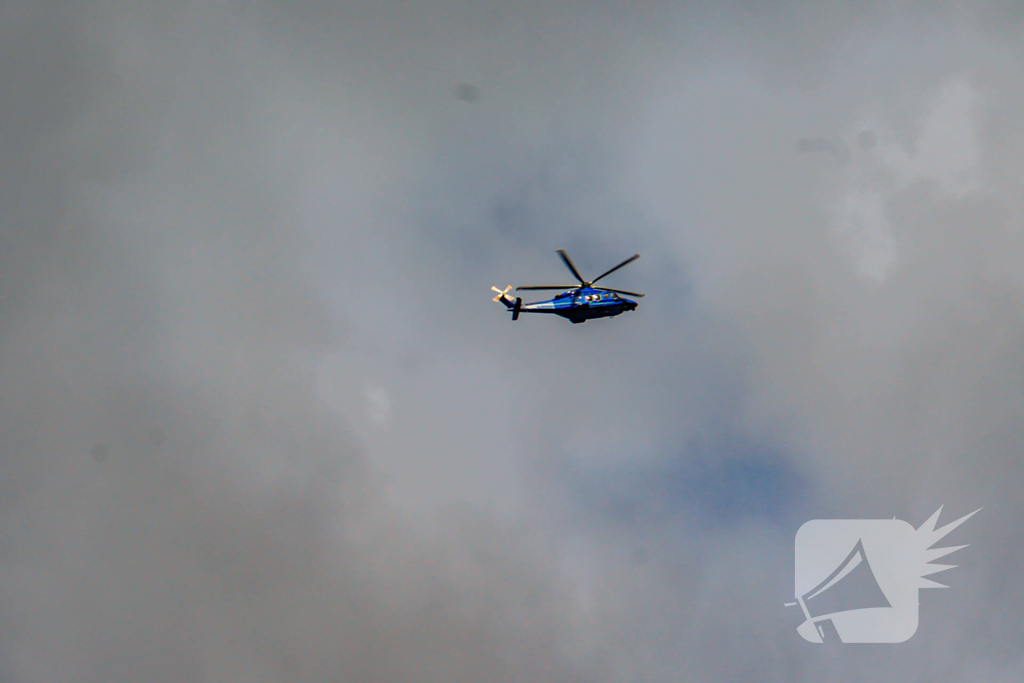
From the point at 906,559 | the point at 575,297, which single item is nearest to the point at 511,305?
the point at 575,297

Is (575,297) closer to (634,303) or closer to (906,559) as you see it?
(634,303)

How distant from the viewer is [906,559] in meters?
140

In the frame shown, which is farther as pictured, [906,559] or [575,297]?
[906,559]

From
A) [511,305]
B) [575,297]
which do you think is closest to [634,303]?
[575,297]

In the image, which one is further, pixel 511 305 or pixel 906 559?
pixel 906 559

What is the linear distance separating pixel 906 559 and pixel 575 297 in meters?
96.5

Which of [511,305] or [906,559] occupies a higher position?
[511,305]

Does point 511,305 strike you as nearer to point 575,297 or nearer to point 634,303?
point 575,297

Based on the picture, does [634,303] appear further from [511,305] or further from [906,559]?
[906,559]

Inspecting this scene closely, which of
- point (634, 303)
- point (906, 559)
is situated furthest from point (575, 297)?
point (906, 559)

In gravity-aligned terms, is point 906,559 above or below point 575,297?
below

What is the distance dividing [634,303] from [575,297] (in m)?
9.19

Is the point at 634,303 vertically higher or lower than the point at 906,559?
higher

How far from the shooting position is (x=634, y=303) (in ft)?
334
